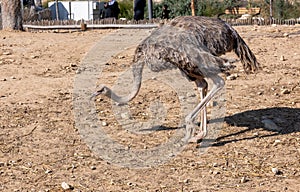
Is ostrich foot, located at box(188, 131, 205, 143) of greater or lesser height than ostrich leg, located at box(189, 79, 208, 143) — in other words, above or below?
below

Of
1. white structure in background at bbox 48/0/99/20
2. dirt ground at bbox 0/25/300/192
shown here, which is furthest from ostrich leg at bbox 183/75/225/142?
white structure in background at bbox 48/0/99/20

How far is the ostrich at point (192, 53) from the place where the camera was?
543 centimetres

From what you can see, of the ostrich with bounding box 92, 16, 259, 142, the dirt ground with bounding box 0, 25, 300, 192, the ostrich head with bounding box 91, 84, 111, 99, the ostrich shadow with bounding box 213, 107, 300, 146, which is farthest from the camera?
the ostrich shadow with bounding box 213, 107, 300, 146

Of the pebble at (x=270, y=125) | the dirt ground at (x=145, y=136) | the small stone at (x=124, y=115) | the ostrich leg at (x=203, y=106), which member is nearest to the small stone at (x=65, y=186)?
the dirt ground at (x=145, y=136)

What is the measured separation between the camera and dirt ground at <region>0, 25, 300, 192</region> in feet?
15.9

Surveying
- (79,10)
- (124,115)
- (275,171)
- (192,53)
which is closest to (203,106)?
(192,53)

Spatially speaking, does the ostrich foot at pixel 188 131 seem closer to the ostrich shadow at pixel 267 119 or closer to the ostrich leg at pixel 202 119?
the ostrich leg at pixel 202 119

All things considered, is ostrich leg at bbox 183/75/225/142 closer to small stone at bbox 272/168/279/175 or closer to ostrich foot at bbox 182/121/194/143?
ostrich foot at bbox 182/121/194/143

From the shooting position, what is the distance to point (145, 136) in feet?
19.2

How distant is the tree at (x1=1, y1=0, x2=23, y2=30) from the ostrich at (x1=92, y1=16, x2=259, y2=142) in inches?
258

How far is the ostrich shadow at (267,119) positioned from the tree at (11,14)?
6448mm

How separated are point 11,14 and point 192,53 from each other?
706 cm

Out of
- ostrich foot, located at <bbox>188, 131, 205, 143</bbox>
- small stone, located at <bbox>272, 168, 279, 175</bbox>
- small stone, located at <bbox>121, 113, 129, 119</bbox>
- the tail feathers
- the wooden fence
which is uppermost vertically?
the wooden fence

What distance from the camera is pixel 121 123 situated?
6.20 m
